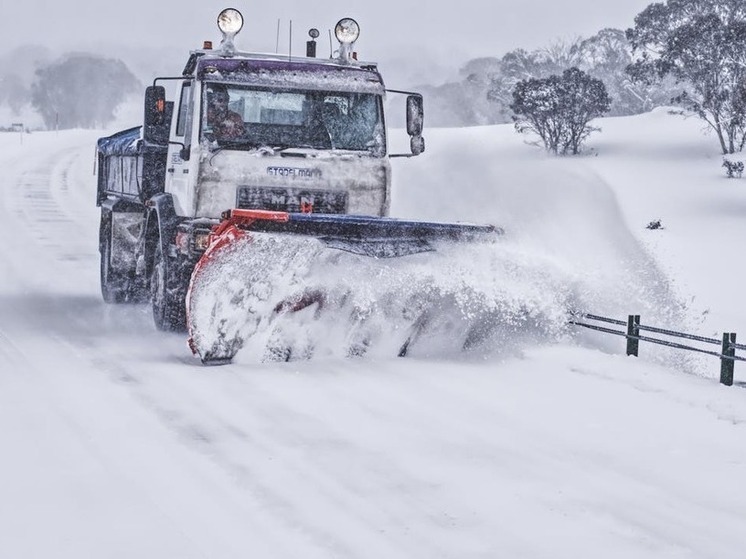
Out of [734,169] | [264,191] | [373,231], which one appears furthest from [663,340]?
[734,169]

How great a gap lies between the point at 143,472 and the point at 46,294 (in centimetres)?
842

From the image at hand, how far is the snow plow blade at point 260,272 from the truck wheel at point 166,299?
119 cm

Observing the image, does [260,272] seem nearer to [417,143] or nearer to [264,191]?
[264,191]

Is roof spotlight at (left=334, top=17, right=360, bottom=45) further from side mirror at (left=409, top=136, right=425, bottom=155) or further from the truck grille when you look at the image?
the truck grille

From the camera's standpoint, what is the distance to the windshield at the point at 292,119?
9.64 metres

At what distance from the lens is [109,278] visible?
501 inches

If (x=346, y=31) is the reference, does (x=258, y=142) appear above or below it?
below

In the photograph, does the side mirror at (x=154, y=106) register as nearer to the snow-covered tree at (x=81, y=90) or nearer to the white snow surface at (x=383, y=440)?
the white snow surface at (x=383, y=440)

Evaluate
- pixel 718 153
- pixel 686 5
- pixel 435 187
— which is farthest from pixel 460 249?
pixel 686 5

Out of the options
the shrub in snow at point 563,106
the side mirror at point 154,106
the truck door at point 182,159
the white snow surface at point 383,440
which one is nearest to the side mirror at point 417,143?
the white snow surface at point 383,440

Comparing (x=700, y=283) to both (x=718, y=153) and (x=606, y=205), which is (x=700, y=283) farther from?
(x=718, y=153)

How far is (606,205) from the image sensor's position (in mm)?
28625

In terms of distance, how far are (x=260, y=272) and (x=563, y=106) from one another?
33.1 m

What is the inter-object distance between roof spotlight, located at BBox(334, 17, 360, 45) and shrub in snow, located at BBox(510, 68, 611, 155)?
30538 millimetres
